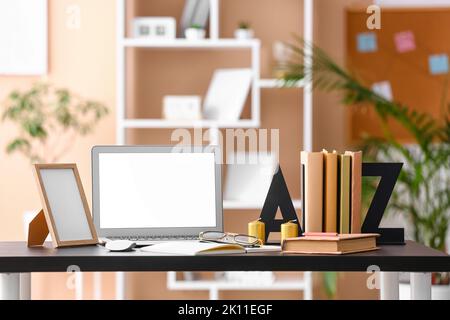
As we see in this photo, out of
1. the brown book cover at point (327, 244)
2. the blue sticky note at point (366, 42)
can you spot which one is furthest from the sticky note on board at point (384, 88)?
the brown book cover at point (327, 244)

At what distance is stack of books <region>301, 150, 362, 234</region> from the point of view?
102 inches

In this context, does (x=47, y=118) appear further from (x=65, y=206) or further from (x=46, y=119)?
(x=65, y=206)

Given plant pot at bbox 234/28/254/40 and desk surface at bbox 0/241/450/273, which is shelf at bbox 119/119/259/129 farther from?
desk surface at bbox 0/241/450/273

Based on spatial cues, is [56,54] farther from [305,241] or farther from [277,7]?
[305,241]

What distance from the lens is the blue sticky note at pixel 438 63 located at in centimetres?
469

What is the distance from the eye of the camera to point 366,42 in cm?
471

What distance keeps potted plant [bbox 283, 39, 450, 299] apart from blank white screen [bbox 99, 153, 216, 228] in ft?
5.38

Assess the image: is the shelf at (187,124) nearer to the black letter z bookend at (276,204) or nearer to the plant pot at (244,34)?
the plant pot at (244,34)

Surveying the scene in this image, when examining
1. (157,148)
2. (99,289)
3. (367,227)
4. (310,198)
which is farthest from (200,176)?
(99,289)

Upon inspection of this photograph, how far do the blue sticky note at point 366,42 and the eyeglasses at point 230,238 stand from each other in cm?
237

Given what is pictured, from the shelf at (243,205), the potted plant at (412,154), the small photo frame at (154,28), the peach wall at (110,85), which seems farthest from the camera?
the peach wall at (110,85)

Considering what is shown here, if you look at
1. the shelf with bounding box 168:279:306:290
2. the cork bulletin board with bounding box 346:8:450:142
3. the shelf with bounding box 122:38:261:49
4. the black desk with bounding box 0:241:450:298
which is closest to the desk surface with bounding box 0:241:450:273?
the black desk with bounding box 0:241:450:298

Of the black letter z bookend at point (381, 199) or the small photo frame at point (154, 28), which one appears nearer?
the black letter z bookend at point (381, 199)

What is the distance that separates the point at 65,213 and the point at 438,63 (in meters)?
2.75
